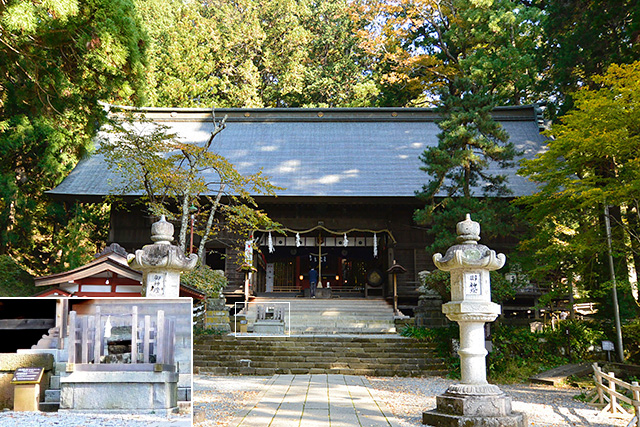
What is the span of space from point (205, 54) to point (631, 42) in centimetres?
2181

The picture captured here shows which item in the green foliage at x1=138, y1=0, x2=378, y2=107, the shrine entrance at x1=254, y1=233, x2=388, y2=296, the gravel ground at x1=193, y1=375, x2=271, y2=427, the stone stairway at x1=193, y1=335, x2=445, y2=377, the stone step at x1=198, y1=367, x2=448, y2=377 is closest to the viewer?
the gravel ground at x1=193, y1=375, x2=271, y2=427

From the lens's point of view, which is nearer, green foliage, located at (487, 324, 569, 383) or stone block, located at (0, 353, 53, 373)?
stone block, located at (0, 353, 53, 373)

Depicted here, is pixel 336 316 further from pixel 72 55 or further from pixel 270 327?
pixel 72 55

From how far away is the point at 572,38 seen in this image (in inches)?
611

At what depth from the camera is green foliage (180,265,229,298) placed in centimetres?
1363

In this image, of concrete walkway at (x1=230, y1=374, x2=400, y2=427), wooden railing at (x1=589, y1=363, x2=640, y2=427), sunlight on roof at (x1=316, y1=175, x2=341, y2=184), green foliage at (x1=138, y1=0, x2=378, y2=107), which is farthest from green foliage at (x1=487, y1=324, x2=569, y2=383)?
green foliage at (x1=138, y1=0, x2=378, y2=107)

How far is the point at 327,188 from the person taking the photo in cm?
1877

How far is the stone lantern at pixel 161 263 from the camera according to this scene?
5.77m

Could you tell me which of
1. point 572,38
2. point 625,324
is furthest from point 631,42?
point 625,324

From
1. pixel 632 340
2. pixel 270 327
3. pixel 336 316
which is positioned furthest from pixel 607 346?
pixel 270 327

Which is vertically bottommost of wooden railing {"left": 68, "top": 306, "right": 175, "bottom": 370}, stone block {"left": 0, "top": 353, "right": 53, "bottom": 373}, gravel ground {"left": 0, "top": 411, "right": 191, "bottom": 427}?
gravel ground {"left": 0, "top": 411, "right": 191, "bottom": 427}

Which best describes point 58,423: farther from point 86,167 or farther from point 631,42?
point 86,167

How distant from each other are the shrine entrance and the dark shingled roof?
8.43 ft

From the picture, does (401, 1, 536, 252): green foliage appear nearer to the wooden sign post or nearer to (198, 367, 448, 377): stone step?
(198, 367, 448, 377): stone step
